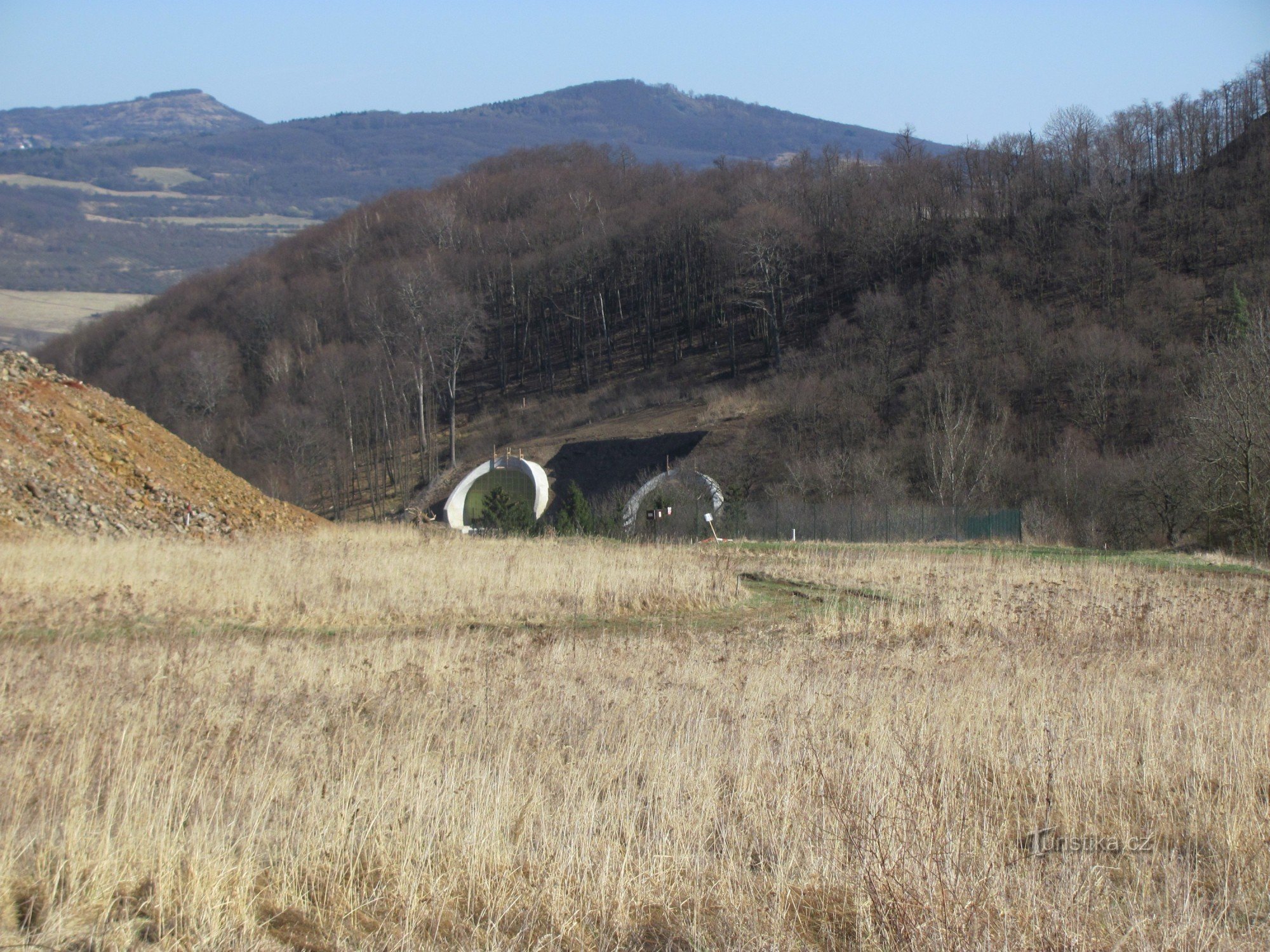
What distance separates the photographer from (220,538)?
774 inches

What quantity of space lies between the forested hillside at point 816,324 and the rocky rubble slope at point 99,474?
26122 millimetres

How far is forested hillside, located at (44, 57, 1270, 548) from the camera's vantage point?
5019 centimetres

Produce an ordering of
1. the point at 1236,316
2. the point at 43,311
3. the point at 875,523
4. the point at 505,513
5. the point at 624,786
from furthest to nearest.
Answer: the point at 43,311, the point at 1236,316, the point at 505,513, the point at 875,523, the point at 624,786

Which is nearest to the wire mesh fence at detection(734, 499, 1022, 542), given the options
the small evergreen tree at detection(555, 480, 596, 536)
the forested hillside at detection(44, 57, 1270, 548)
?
the forested hillside at detection(44, 57, 1270, 548)

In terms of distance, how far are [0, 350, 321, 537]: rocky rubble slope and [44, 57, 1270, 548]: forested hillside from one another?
26.1m

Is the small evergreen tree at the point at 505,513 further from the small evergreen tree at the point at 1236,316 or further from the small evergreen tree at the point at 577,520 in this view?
the small evergreen tree at the point at 1236,316

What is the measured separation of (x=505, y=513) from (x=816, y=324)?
132 ft

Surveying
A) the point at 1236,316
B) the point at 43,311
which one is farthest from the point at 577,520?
the point at 43,311

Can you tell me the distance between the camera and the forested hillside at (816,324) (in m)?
50.2

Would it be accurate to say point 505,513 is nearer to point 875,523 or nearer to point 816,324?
point 875,523

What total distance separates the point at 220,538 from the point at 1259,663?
57.1 ft

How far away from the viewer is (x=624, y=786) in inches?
229

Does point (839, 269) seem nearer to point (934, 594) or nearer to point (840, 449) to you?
point (840, 449)

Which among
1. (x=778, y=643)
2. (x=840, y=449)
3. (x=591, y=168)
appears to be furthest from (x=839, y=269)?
(x=778, y=643)
